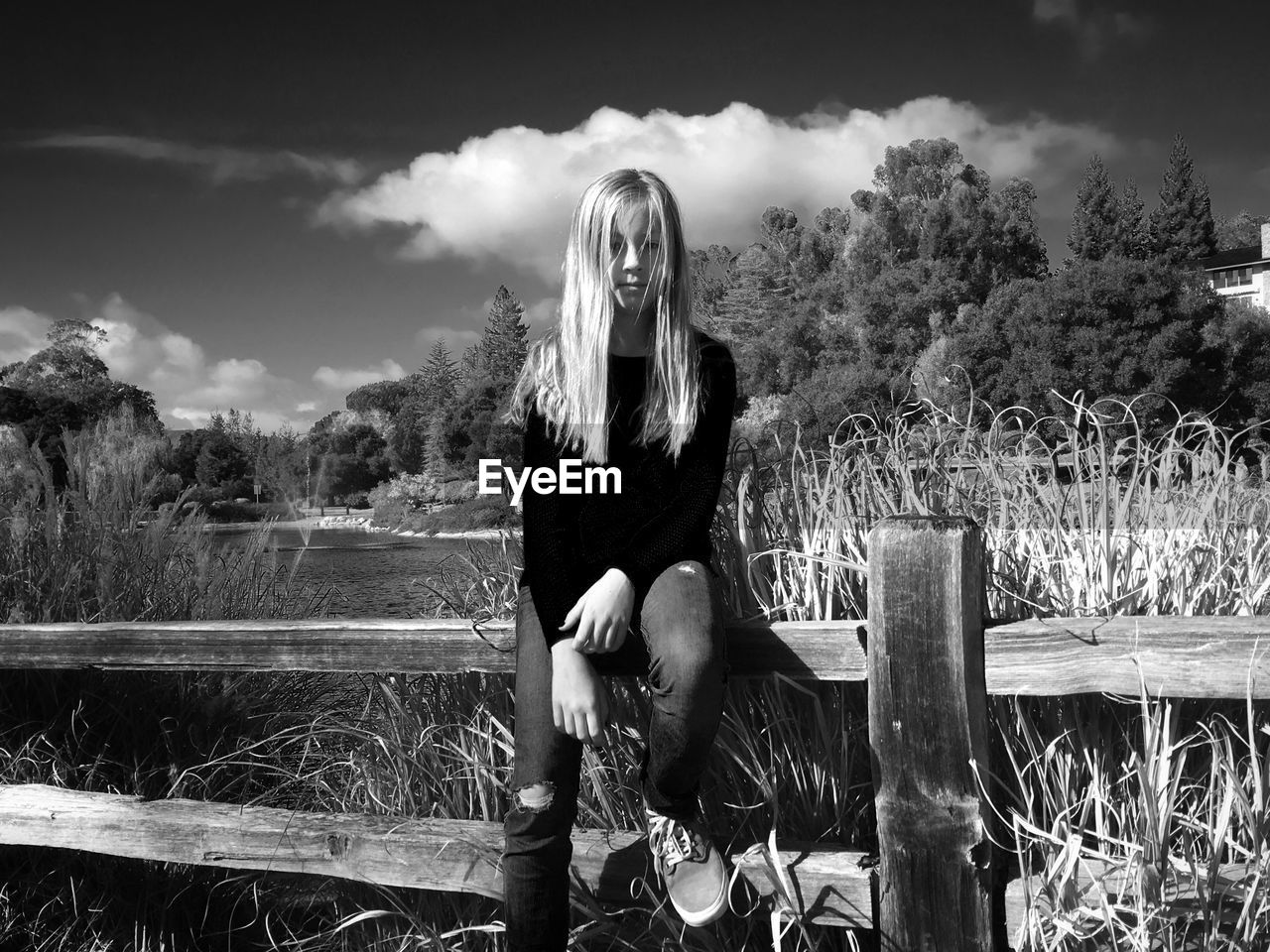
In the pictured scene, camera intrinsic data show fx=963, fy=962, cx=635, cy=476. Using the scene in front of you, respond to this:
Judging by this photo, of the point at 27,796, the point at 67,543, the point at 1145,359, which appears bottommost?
the point at 27,796

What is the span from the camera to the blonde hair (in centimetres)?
158

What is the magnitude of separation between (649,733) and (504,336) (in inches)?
2316

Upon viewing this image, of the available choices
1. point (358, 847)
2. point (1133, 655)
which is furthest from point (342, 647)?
point (1133, 655)

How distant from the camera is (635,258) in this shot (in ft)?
5.26

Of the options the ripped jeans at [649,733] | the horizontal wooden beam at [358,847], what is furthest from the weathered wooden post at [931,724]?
the ripped jeans at [649,733]

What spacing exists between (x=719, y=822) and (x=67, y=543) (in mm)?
2087

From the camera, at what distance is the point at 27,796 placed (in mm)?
2072

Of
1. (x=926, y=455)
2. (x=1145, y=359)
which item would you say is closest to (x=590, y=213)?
(x=926, y=455)

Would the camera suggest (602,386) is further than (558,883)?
Yes

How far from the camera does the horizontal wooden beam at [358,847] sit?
4.85 feet

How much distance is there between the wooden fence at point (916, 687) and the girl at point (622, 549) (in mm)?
139

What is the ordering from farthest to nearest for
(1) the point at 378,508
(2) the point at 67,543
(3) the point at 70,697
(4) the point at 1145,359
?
(1) the point at 378,508
(4) the point at 1145,359
(2) the point at 67,543
(3) the point at 70,697

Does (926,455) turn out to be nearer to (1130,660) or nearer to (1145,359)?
(1130,660)

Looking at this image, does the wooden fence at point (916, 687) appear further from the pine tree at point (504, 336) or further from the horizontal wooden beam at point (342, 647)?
the pine tree at point (504, 336)
